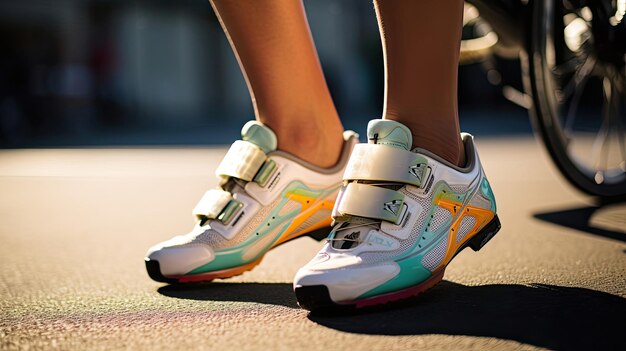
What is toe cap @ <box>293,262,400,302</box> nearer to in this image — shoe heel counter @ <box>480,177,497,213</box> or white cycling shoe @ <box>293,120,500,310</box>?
white cycling shoe @ <box>293,120,500,310</box>

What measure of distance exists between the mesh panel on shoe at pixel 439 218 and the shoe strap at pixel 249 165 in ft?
1.14

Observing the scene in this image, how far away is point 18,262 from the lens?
1.83 meters

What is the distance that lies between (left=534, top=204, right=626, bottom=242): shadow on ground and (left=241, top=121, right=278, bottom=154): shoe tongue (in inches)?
33.9

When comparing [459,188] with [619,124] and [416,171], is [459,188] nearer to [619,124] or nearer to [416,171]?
[416,171]

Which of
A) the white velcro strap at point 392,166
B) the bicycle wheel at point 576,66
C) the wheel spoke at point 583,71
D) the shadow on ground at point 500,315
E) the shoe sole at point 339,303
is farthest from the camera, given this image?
the wheel spoke at point 583,71

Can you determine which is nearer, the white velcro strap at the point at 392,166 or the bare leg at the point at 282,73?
the white velcro strap at the point at 392,166

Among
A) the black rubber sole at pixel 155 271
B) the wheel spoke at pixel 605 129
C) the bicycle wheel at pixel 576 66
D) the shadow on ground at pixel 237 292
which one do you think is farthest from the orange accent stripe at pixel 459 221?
the wheel spoke at pixel 605 129

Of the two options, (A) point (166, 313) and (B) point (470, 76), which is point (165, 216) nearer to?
(A) point (166, 313)

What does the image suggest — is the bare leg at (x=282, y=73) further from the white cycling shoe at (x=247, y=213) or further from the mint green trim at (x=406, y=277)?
the mint green trim at (x=406, y=277)

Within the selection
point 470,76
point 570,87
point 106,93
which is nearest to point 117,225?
point 570,87

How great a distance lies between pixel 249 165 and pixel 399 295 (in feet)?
1.37

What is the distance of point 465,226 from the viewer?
139 cm

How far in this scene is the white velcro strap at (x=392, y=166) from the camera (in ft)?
4.21

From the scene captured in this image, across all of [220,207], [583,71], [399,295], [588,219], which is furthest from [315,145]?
[583,71]
